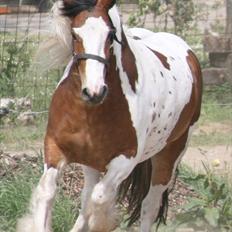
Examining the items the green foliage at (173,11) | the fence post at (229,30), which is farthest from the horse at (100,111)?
the fence post at (229,30)

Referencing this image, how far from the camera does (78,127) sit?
178 inches

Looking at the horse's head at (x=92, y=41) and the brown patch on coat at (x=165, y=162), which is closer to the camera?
the horse's head at (x=92, y=41)

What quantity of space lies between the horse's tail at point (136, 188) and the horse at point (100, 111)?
0.58 metres

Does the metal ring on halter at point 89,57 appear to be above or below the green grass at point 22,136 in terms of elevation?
above

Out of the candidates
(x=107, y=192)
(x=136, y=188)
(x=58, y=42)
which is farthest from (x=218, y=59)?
(x=107, y=192)

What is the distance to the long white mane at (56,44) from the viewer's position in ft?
14.7

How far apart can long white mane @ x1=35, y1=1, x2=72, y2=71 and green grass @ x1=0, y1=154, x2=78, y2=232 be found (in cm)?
122

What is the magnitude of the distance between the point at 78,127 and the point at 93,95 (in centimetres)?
50

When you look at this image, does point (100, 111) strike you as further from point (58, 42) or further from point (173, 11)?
point (173, 11)

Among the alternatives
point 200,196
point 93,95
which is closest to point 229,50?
point 200,196

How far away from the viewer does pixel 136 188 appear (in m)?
5.81

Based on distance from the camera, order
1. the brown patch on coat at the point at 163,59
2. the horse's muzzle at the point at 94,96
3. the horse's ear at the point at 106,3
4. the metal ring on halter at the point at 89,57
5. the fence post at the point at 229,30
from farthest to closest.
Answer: the fence post at the point at 229,30 → the brown patch on coat at the point at 163,59 → the horse's ear at the point at 106,3 → the metal ring on halter at the point at 89,57 → the horse's muzzle at the point at 94,96

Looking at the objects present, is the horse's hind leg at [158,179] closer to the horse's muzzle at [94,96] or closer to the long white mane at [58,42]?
the long white mane at [58,42]

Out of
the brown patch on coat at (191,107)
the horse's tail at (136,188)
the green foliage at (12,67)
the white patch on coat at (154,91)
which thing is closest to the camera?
the white patch on coat at (154,91)
